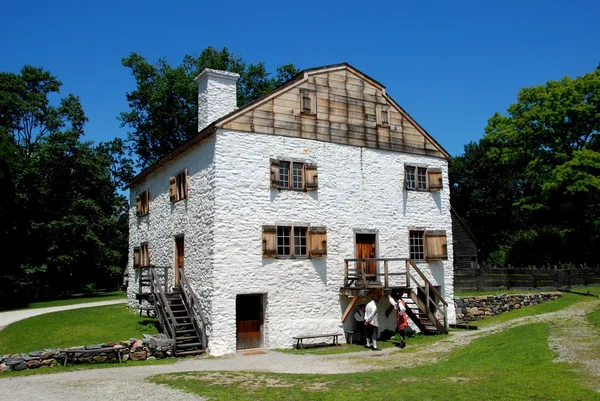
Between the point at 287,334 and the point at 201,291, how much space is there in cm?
323

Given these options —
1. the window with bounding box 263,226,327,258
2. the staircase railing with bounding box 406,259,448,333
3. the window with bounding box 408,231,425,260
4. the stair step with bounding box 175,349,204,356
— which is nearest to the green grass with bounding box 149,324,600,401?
the stair step with bounding box 175,349,204,356

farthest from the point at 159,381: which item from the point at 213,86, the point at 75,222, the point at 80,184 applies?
the point at 80,184

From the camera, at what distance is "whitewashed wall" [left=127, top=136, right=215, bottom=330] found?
17344 millimetres

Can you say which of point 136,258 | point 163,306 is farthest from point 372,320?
point 136,258

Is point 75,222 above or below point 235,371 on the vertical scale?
above

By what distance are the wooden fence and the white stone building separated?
280 inches

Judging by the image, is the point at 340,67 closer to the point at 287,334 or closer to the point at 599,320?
the point at 287,334

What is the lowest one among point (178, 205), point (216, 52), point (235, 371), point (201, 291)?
point (235, 371)

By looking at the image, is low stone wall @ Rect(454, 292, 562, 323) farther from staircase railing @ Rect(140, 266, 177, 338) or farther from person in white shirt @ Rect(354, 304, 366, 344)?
staircase railing @ Rect(140, 266, 177, 338)

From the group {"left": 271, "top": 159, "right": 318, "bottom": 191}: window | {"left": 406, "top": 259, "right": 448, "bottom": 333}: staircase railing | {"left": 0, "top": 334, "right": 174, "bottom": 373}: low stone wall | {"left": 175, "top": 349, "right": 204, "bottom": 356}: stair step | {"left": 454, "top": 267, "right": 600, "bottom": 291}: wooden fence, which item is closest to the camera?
A: {"left": 0, "top": 334, "right": 174, "bottom": 373}: low stone wall

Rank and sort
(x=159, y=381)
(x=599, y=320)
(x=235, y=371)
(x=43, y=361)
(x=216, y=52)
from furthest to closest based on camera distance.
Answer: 1. (x=216, y=52)
2. (x=599, y=320)
3. (x=43, y=361)
4. (x=235, y=371)
5. (x=159, y=381)

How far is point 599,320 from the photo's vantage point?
57.1ft

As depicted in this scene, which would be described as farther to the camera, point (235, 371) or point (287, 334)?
point (287, 334)

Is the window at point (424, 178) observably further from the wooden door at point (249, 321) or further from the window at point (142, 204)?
the window at point (142, 204)
